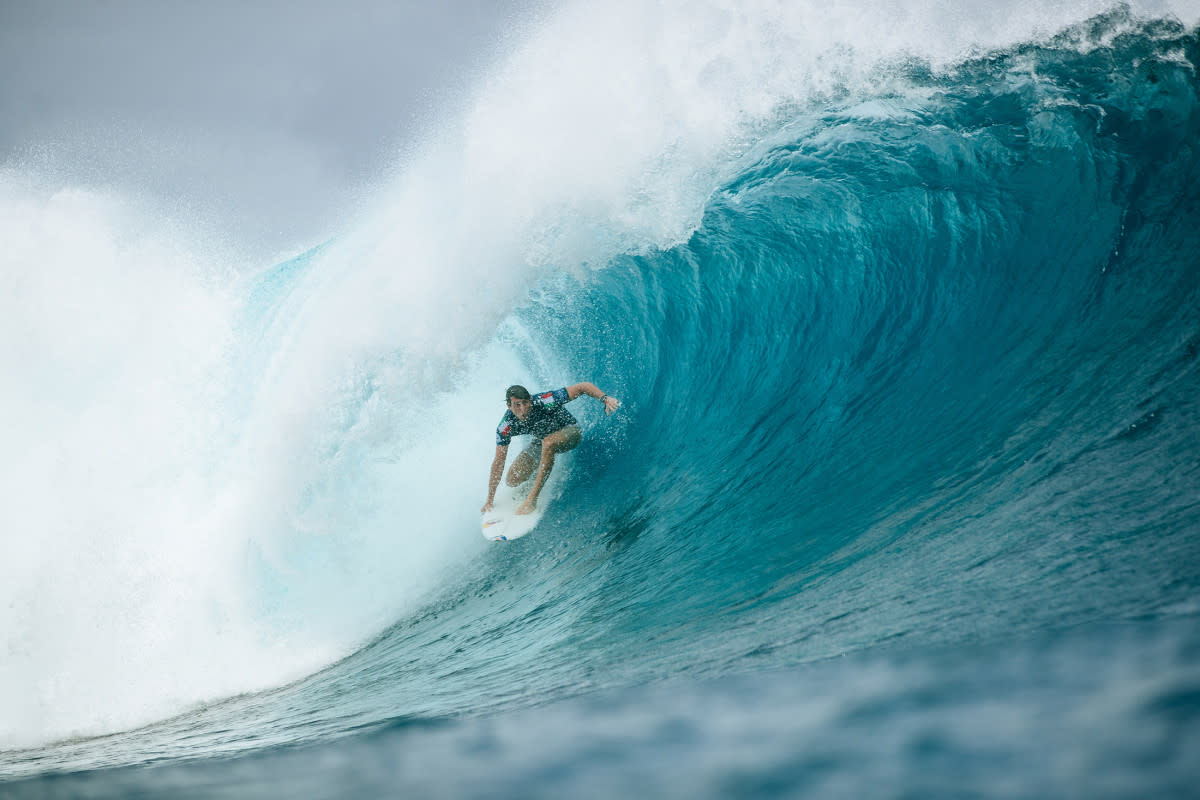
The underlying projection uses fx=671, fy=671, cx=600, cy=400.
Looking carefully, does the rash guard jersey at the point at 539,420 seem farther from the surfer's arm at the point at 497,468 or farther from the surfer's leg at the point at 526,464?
the surfer's leg at the point at 526,464

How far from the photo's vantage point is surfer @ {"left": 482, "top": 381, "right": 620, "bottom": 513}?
4.53m

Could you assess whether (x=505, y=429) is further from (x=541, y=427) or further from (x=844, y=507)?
(x=844, y=507)

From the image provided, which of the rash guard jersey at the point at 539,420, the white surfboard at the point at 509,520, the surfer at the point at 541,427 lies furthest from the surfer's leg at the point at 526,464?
the rash guard jersey at the point at 539,420

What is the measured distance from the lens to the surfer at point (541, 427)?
14.9 ft

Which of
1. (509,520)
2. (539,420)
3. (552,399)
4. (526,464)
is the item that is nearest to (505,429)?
(539,420)

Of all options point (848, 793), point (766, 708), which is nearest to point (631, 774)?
point (766, 708)

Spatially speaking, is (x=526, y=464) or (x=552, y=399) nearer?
(x=552, y=399)

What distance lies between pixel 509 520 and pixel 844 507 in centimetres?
235

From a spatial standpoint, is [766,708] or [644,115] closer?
[766,708]

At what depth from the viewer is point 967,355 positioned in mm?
4230

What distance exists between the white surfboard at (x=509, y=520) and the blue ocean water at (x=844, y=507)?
108 mm

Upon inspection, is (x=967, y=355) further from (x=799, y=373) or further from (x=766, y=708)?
(x=766, y=708)

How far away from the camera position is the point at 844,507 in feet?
11.6

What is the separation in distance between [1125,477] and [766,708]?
1.79m
